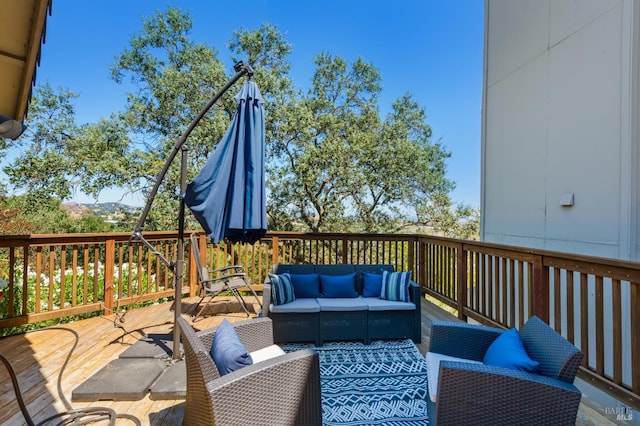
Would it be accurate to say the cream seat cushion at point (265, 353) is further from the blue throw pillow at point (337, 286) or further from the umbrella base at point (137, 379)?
the blue throw pillow at point (337, 286)

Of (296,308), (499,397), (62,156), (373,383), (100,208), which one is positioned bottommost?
(373,383)

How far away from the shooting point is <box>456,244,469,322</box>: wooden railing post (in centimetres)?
403

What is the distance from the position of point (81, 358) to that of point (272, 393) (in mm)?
2438

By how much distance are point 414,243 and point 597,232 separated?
8.73 ft

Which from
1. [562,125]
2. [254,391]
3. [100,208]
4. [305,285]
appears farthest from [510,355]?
[100,208]

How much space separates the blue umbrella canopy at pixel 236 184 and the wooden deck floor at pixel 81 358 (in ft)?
4.16

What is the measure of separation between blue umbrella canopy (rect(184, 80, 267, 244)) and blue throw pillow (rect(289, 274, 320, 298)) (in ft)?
4.01

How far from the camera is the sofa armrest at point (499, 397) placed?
4.53ft

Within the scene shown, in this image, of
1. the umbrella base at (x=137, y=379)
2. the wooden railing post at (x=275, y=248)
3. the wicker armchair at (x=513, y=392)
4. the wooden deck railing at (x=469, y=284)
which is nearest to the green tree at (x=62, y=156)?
the wooden deck railing at (x=469, y=284)

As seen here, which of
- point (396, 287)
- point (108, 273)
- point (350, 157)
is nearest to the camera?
point (396, 287)

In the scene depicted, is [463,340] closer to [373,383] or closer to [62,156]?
[373,383]

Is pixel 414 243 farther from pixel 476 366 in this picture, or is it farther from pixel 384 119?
pixel 384 119

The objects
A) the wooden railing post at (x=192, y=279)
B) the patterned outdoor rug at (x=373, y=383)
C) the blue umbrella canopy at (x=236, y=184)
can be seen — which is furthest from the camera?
the wooden railing post at (x=192, y=279)

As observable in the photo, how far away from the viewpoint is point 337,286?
3.64 metres
